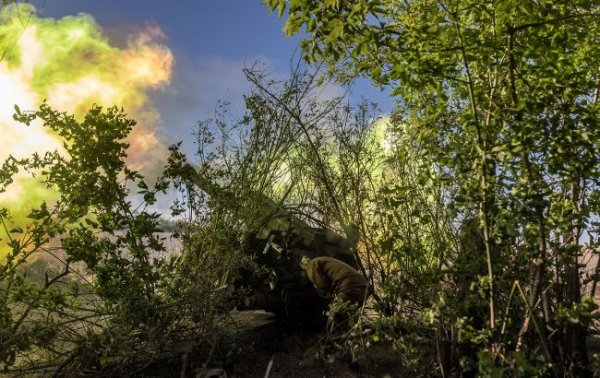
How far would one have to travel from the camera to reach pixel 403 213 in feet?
21.5

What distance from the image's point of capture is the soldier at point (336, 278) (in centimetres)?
647

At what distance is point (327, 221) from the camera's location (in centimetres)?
853

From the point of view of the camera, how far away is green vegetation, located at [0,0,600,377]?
10.4 ft

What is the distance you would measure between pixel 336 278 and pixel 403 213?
3.90 feet

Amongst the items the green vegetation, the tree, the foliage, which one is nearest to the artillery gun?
the green vegetation

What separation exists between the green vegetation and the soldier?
25.5 inches

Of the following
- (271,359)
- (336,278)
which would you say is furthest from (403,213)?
(271,359)

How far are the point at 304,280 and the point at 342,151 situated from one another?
218 centimetres

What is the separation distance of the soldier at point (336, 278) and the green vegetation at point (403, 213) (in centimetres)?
65

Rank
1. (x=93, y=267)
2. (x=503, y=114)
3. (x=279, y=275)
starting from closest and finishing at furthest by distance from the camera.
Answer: (x=503, y=114) → (x=93, y=267) → (x=279, y=275)

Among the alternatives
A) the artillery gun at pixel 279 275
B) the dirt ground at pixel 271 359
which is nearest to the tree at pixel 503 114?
the dirt ground at pixel 271 359

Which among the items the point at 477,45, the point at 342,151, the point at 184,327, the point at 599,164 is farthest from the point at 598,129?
the point at 342,151

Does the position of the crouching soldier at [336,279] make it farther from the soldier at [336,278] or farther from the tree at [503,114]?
the tree at [503,114]

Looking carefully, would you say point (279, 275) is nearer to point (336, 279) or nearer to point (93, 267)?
point (336, 279)
